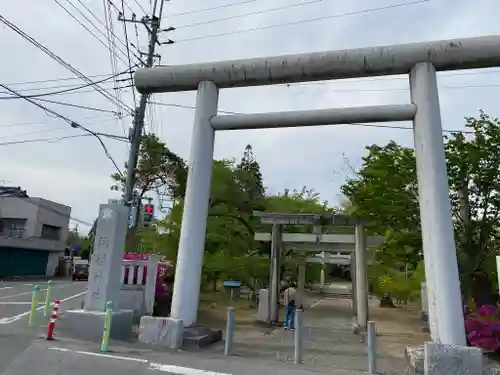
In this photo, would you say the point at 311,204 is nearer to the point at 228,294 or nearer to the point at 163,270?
the point at 228,294

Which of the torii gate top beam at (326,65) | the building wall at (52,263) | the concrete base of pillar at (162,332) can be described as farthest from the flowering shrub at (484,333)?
the building wall at (52,263)

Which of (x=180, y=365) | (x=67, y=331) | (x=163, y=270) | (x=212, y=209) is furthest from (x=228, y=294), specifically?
(x=180, y=365)

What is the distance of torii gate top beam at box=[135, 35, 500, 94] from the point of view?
7.63 meters

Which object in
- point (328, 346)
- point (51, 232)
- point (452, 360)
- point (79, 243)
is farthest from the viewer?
point (79, 243)

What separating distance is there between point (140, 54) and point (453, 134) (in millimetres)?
11314

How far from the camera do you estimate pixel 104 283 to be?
8773 millimetres

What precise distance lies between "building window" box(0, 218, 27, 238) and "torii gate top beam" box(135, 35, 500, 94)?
1354 inches

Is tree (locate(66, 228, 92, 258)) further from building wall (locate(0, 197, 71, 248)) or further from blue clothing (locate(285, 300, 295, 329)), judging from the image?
blue clothing (locate(285, 300, 295, 329))

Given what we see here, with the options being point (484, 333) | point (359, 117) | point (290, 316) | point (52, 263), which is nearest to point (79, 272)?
point (52, 263)

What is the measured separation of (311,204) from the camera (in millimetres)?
24078

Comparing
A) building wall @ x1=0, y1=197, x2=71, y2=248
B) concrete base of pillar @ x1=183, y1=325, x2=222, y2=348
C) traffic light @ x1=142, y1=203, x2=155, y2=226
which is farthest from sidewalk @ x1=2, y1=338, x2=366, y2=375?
building wall @ x1=0, y1=197, x2=71, y2=248

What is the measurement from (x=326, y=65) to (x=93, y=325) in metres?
7.47

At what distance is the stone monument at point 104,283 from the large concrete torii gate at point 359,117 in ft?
4.47

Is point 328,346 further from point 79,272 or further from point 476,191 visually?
point 79,272
